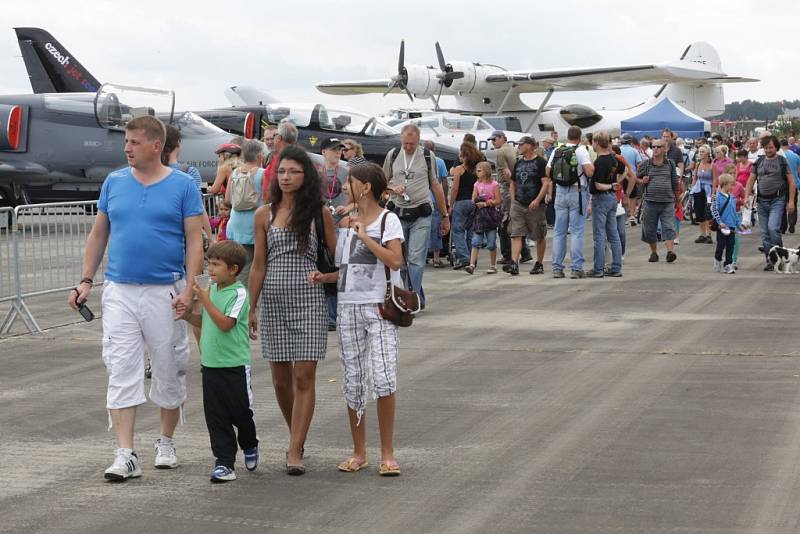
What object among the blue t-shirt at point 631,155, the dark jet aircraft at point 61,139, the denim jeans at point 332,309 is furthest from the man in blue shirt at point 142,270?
the dark jet aircraft at point 61,139

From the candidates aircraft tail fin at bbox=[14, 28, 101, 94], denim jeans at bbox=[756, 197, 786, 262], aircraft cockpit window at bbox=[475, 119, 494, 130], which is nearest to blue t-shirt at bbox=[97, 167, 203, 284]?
denim jeans at bbox=[756, 197, 786, 262]

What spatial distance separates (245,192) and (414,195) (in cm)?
273

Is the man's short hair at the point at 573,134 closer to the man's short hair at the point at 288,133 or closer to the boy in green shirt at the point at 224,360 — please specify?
the man's short hair at the point at 288,133

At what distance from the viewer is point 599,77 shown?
54375 millimetres

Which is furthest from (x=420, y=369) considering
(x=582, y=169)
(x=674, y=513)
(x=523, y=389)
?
(x=582, y=169)

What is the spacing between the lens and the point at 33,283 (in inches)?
477

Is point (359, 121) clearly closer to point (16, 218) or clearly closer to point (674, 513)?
point (16, 218)

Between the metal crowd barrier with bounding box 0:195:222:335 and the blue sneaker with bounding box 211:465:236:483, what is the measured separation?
590cm

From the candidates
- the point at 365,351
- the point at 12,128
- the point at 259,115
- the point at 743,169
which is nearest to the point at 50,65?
the point at 259,115

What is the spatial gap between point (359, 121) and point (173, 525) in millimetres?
22552

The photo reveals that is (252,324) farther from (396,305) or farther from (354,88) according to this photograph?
(354,88)

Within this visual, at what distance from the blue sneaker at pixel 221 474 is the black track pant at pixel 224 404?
2 cm

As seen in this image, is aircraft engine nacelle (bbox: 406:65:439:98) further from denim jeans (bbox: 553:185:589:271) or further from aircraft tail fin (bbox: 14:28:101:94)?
denim jeans (bbox: 553:185:589:271)

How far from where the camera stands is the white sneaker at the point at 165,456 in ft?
20.8
